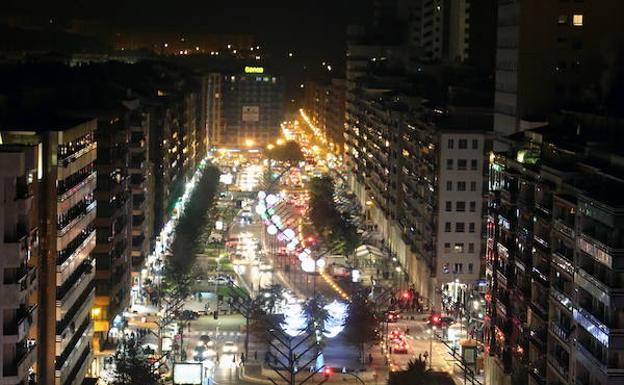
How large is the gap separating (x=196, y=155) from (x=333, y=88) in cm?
2465

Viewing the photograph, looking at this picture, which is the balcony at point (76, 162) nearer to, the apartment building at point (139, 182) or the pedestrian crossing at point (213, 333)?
the pedestrian crossing at point (213, 333)

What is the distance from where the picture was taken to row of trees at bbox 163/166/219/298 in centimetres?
6242

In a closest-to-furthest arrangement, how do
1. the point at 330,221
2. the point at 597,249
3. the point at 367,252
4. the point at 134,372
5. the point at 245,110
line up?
the point at 597,249 < the point at 134,372 < the point at 367,252 < the point at 330,221 < the point at 245,110

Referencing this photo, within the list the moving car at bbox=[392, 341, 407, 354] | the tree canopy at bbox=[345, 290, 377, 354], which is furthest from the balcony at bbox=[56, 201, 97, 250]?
the moving car at bbox=[392, 341, 407, 354]

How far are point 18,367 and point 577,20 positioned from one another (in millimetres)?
34261

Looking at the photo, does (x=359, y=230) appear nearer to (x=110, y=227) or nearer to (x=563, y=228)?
(x=110, y=227)

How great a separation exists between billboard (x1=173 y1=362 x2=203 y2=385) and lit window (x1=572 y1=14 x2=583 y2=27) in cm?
2579

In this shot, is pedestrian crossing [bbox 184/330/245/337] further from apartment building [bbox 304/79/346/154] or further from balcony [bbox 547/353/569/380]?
apartment building [bbox 304/79/346/154]

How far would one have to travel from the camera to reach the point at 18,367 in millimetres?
30469

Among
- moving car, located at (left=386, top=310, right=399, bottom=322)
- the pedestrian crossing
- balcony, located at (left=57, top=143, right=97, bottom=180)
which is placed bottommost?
the pedestrian crossing

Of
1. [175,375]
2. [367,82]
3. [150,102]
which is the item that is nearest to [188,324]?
[175,375]

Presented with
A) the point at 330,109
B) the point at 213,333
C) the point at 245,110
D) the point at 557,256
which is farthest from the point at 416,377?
the point at 245,110

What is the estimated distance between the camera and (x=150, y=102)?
78875mm

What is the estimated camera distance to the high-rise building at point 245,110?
542ft
